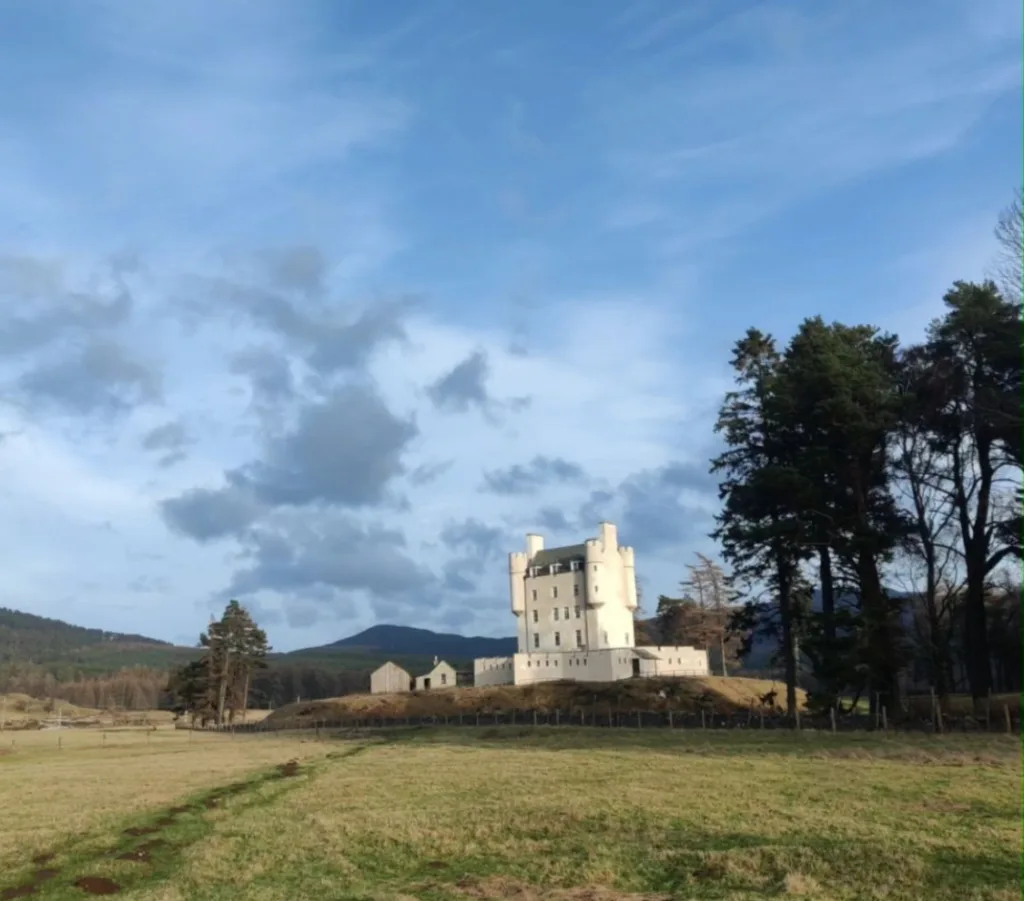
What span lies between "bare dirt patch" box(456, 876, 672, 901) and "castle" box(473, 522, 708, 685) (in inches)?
2847

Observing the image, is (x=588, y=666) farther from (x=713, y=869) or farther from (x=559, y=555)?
(x=713, y=869)

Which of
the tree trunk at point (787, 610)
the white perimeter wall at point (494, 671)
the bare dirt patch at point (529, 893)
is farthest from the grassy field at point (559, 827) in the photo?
the white perimeter wall at point (494, 671)

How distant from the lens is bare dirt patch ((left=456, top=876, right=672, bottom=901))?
40.2ft

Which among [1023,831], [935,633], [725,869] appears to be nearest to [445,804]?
[725,869]

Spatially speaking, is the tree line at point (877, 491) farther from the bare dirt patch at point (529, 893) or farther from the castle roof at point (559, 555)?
the castle roof at point (559, 555)

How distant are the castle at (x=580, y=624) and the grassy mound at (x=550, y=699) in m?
3.50

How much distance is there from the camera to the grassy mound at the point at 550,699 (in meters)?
72.8

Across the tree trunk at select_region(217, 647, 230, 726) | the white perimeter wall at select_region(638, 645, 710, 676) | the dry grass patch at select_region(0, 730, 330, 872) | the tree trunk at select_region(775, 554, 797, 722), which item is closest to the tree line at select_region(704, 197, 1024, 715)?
the tree trunk at select_region(775, 554, 797, 722)

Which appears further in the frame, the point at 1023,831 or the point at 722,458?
the point at 722,458

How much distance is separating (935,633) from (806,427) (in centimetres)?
1076

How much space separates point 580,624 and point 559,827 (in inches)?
2897

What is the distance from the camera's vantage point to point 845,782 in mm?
22000

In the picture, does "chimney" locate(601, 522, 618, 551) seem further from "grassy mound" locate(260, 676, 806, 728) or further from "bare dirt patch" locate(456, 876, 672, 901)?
"bare dirt patch" locate(456, 876, 672, 901)

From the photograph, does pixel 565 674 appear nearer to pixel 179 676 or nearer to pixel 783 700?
pixel 783 700
